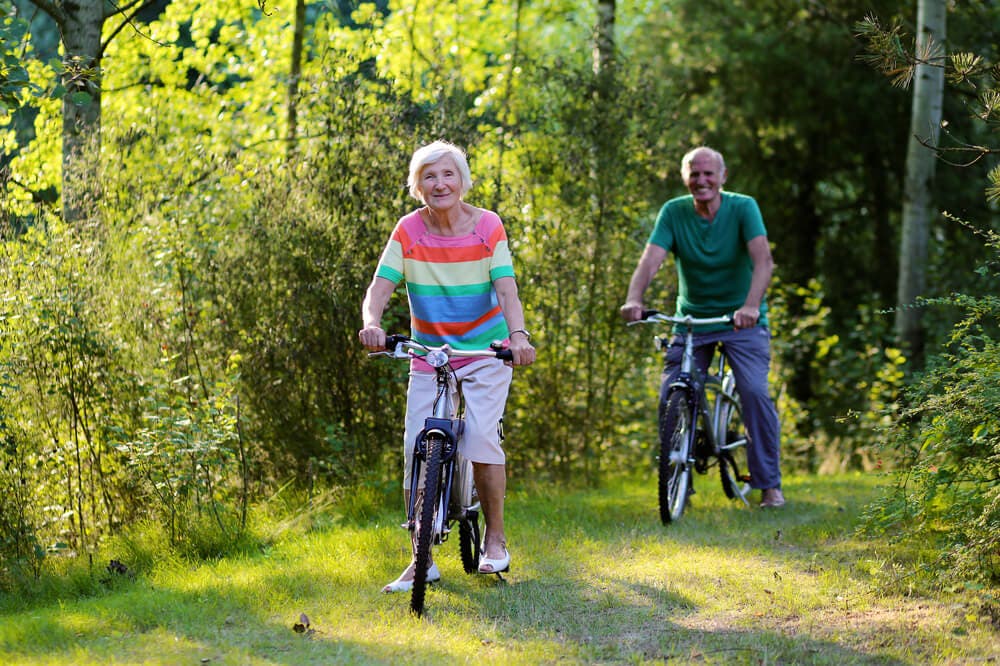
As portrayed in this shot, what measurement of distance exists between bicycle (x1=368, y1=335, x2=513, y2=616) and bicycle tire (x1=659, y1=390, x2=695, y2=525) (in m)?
1.99

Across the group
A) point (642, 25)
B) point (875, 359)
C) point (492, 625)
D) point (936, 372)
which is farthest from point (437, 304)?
point (642, 25)

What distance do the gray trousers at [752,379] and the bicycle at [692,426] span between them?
0.13 m

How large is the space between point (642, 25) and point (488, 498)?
14858mm

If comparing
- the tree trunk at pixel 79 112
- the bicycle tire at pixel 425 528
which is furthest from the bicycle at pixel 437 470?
the tree trunk at pixel 79 112

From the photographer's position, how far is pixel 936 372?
591cm

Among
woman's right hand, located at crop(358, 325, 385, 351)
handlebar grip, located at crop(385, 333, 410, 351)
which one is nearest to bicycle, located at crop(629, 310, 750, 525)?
handlebar grip, located at crop(385, 333, 410, 351)

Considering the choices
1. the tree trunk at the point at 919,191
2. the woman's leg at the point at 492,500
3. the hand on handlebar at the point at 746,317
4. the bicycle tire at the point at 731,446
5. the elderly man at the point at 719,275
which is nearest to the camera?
the woman's leg at the point at 492,500

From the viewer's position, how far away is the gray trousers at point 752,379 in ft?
26.2

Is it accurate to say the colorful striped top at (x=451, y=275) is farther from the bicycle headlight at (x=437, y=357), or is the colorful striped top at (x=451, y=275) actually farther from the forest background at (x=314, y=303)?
the forest background at (x=314, y=303)

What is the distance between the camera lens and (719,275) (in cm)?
→ 795

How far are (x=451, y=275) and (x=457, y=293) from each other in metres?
0.09

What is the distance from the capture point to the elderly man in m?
7.78

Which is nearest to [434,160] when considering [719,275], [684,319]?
[684,319]

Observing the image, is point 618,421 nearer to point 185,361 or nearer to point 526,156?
point 526,156
